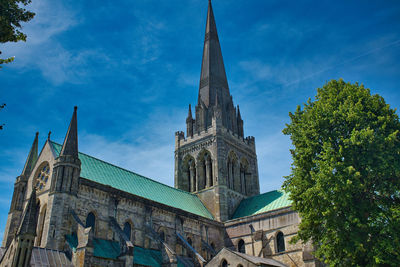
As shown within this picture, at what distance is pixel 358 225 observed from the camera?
1588 centimetres

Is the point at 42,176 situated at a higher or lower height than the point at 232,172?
lower

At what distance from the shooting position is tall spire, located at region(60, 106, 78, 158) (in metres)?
25.1

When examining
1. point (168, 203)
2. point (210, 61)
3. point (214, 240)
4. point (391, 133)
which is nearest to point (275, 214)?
point (214, 240)

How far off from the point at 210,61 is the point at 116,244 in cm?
3016

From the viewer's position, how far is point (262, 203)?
38.1 metres

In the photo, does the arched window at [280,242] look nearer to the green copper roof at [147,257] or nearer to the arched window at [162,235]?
the arched window at [162,235]

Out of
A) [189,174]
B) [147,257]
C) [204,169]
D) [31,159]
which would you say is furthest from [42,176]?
[189,174]

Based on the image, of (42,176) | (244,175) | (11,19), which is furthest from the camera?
(244,175)

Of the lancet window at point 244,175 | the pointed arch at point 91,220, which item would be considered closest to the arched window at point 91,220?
the pointed arch at point 91,220

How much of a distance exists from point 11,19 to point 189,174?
1311 inches

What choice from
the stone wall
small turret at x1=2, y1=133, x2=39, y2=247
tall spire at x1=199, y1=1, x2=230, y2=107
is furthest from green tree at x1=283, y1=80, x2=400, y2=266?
tall spire at x1=199, y1=1, x2=230, y2=107

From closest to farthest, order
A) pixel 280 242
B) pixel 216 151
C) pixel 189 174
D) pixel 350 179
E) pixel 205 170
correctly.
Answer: pixel 350 179 → pixel 280 242 → pixel 216 151 → pixel 205 170 → pixel 189 174

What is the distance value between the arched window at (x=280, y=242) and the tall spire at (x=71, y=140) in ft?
61.3

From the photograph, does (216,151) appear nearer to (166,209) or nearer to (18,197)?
(166,209)
